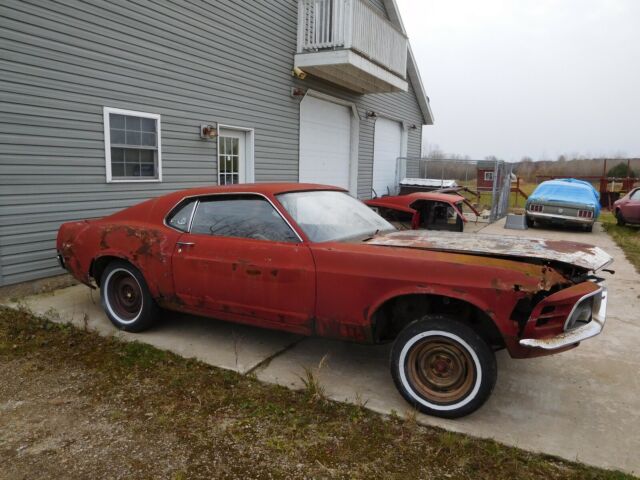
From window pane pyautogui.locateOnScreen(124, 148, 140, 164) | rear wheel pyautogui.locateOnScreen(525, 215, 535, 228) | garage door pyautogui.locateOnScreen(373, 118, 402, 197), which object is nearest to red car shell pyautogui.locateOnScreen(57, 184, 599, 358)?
window pane pyautogui.locateOnScreen(124, 148, 140, 164)

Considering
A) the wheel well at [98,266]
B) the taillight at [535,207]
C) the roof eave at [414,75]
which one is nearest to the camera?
the wheel well at [98,266]

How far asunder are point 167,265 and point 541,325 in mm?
2978

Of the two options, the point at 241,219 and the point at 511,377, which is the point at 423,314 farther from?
the point at 241,219

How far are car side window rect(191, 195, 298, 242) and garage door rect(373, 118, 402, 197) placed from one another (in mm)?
11084

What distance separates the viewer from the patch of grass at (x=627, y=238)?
8971 millimetres

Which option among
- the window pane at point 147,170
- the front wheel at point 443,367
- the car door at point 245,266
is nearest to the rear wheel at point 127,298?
the car door at point 245,266

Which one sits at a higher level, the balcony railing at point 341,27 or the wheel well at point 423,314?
the balcony railing at point 341,27

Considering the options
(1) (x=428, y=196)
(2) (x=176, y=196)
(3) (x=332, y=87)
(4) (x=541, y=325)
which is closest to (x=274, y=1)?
(3) (x=332, y=87)

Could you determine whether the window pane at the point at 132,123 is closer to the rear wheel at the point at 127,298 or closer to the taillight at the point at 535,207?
the rear wheel at the point at 127,298

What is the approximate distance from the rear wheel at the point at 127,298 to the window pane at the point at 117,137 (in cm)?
283

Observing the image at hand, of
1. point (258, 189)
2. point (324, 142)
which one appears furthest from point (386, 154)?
point (258, 189)

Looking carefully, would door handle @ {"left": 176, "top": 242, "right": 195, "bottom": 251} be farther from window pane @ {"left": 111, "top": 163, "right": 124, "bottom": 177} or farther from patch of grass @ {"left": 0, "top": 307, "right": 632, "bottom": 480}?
window pane @ {"left": 111, "top": 163, "right": 124, "bottom": 177}

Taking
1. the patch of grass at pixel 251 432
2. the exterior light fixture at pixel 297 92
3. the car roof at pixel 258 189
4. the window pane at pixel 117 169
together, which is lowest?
the patch of grass at pixel 251 432

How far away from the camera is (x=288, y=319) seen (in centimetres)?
364
